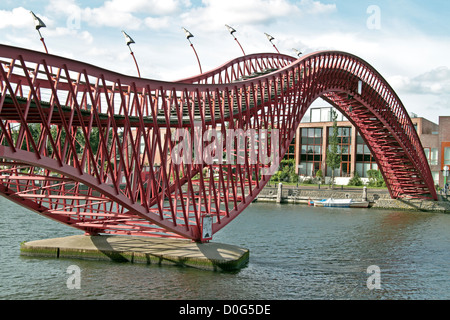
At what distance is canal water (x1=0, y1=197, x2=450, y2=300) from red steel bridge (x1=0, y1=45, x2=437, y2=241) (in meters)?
3.13

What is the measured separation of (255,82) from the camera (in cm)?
3516

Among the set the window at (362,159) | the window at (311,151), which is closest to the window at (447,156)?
the window at (362,159)

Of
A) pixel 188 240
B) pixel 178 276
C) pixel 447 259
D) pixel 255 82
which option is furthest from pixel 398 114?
pixel 178 276

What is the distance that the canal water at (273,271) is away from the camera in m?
25.7

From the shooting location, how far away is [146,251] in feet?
104

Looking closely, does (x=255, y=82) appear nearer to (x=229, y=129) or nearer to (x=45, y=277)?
(x=229, y=129)

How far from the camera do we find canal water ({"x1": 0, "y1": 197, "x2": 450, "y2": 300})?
2572 cm

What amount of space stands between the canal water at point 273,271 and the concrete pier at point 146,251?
2.17 ft

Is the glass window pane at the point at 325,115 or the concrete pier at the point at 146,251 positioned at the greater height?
the glass window pane at the point at 325,115

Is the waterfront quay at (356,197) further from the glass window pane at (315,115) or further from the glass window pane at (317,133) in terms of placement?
the glass window pane at (315,115)

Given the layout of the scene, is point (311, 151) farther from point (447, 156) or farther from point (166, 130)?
point (166, 130)

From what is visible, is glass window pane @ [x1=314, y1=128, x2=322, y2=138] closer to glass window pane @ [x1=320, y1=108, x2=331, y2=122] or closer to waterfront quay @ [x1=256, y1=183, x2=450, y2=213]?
glass window pane @ [x1=320, y1=108, x2=331, y2=122]

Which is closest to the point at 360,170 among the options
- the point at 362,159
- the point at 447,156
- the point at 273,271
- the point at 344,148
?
the point at 362,159
